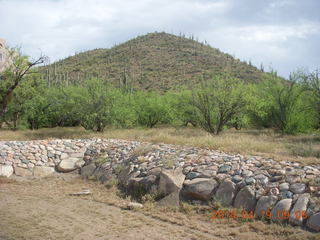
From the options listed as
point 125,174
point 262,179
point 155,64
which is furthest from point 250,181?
point 155,64

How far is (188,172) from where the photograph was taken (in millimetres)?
8391

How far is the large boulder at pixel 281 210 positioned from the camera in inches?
233

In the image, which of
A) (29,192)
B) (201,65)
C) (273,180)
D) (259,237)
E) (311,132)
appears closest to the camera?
(259,237)

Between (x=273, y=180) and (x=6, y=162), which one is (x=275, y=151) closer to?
(x=273, y=180)

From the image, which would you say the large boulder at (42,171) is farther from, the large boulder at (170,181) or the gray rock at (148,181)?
the large boulder at (170,181)

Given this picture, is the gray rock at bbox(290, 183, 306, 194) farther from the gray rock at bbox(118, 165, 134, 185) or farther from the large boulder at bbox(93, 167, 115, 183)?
the large boulder at bbox(93, 167, 115, 183)

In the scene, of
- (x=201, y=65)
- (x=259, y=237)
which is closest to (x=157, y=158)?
(x=259, y=237)

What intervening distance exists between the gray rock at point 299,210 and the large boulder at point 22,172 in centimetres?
974

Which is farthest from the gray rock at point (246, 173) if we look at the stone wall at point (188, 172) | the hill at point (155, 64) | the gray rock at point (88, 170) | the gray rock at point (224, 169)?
the hill at point (155, 64)

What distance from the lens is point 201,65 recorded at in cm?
5709

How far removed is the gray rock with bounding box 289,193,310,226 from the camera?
5689mm

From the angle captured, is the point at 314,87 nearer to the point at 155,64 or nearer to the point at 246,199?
the point at 246,199

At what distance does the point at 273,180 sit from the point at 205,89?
40.9 feet

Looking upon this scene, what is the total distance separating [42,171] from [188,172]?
6609 millimetres
